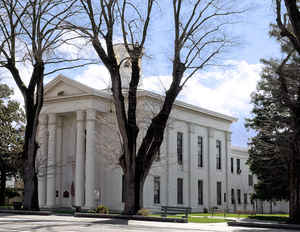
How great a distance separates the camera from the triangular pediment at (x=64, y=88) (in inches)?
1748

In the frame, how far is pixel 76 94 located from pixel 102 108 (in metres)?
2.74

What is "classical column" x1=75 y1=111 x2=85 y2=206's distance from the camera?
43031mm

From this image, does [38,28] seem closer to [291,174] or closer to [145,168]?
[145,168]

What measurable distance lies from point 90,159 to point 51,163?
5.59 metres

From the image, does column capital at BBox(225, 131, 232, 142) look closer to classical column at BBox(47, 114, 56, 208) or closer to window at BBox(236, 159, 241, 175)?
window at BBox(236, 159, 241, 175)

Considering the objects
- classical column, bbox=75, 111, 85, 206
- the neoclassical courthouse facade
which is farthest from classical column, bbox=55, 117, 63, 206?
classical column, bbox=75, 111, 85, 206

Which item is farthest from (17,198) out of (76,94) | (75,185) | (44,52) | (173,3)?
(173,3)

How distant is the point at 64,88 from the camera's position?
46312 millimetres

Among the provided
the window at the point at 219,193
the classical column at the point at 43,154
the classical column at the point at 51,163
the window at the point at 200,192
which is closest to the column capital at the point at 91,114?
the classical column at the point at 51,163

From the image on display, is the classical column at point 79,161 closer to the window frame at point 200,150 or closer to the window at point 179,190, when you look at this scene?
the window at point 179,190

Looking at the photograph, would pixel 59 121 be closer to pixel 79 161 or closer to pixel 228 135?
pixel 79 161

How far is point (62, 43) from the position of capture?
25312 mm

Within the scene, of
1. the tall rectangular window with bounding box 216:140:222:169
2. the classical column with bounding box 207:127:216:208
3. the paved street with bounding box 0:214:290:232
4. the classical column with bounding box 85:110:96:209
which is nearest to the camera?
the paved street with bounding box 0:214:290:232

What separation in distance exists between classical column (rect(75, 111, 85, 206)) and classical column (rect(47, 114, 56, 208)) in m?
3.49
